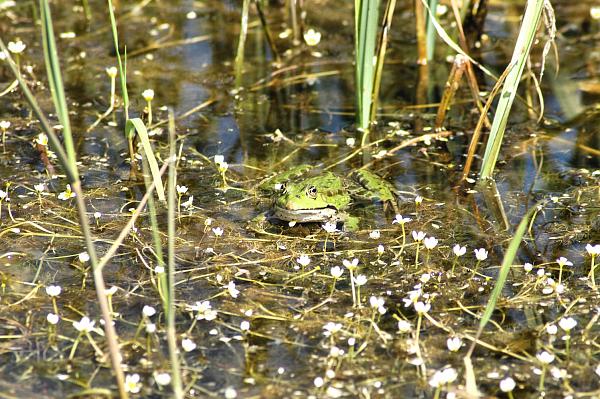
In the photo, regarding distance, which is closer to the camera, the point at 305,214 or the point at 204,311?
the point at 204,311

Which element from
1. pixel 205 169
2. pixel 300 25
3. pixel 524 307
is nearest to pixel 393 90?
pixel 300 25

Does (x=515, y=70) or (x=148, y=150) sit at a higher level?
(x=515, y=70)

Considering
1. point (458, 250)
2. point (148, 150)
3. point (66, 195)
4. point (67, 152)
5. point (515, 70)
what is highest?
point (67, 152)

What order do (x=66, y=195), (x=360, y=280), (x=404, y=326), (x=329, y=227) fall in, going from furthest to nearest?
(x=66, y=195) → (x=329, y=227) → (x=360, y=280) → (x=404, y=326)

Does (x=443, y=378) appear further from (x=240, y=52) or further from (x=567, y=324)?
(x=240, y=52)

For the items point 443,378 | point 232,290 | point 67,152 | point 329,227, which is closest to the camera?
point 67,152

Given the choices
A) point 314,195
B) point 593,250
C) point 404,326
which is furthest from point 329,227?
point 593,250

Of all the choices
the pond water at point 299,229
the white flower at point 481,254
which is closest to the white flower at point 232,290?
the pond water at point 299,229

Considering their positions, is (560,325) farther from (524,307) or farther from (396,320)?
(396,320)
